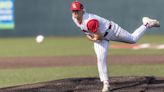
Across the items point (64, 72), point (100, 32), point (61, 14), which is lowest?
point (64, 72)

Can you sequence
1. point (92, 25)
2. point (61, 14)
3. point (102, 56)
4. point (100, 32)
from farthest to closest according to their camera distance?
1. point (61, 14)
2. point (102, 56)
3. point (100, 32)
4. point (92, 25)

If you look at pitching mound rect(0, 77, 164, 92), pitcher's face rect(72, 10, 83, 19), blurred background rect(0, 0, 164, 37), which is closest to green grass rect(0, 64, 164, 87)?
pitching mound rect(0, 77, 164, 92)

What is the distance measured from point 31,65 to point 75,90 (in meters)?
5.35

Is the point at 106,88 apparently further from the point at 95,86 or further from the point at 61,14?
the point at 61,14

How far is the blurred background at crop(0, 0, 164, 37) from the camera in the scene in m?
24.7

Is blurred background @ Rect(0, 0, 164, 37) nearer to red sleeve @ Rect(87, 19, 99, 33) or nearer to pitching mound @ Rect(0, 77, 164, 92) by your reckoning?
pitching mound @ Rect(0, 77, 164, 92)

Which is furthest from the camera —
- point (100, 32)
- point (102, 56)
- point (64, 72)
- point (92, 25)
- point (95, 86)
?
point (64, 72)

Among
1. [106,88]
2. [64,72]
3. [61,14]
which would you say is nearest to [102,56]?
[106,88]

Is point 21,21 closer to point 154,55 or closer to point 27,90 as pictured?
point 154,55

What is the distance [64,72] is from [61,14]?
13860mm

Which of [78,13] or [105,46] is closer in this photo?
[78,13]

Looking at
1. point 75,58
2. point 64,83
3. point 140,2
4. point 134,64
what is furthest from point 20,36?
point 64,83

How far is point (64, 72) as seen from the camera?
11367 mm

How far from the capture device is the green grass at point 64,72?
10.3m
